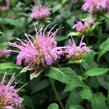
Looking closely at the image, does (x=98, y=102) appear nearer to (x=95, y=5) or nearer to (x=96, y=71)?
(x=96, y=71)

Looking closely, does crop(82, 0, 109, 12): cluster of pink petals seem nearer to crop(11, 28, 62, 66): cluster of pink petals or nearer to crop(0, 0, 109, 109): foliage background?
crop(0, 0, 109, 109): foliage background

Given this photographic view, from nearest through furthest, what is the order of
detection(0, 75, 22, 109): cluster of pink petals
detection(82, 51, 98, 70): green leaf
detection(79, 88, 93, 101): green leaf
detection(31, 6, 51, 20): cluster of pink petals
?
detection(0, 75, 22, 109): cluster of pink petals < detection(79, 88, 93, 101): green leaf < detection(82, 51, 98, 70): green leaf < detection(31, 6, 51, 20): cluster of pink petals

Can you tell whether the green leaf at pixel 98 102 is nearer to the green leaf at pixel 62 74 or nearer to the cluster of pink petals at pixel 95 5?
the green leaf at pixel 62 74

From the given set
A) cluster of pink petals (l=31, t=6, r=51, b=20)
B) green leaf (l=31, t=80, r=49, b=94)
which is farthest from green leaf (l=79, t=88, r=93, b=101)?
cluster of pink petals (l=31, t=6, r=51, b=20)

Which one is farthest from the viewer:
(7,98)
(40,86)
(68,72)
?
(40,86)

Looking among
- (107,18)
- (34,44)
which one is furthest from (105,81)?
(107,18)

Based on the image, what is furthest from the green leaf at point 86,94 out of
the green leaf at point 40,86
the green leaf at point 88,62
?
the green leaf at point 40,86

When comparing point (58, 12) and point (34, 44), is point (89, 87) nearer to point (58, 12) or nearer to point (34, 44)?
point (34, 44)

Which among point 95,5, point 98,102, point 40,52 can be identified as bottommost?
point 98,102

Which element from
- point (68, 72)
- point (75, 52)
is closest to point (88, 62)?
point (75, 52)
